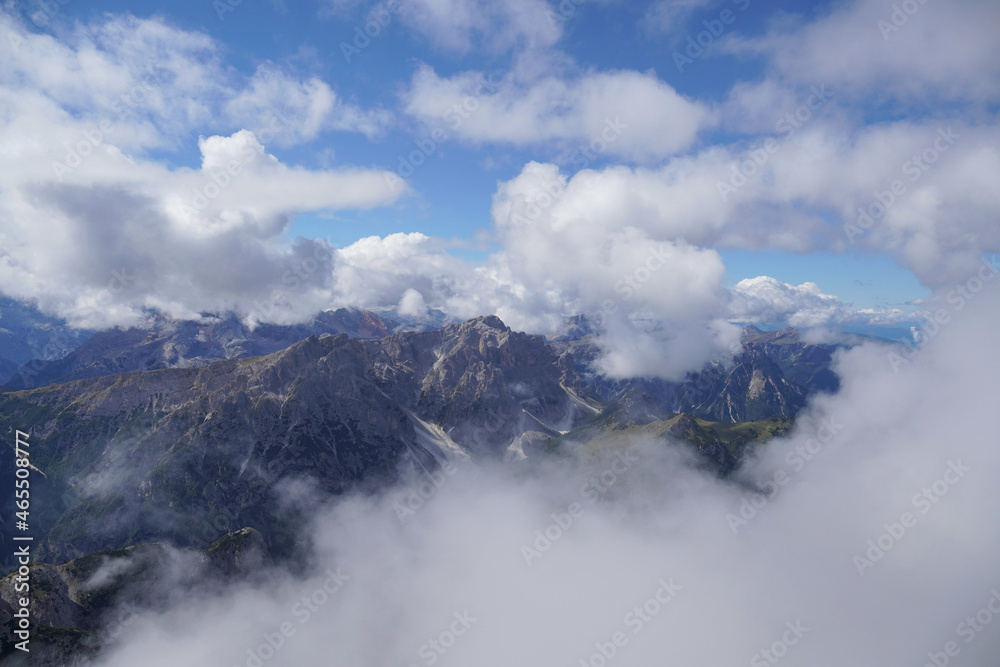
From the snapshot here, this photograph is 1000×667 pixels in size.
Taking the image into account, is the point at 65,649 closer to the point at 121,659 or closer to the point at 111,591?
the point at 121,659

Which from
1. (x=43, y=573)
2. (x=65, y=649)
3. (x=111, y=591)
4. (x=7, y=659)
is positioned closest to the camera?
(x=7, y=659)

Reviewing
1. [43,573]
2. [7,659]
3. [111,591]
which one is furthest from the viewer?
[111,591]

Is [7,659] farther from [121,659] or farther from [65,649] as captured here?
[121,659]

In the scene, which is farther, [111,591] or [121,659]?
[111,591]

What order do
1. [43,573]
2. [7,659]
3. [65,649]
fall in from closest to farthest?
[7,659] < [65,649] < [43,573]

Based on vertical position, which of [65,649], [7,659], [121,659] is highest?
[7,659]

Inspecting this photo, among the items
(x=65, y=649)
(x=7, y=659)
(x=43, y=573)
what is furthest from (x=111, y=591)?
(x=7, y=659)

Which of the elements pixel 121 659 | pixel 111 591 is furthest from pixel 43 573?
pixel 121 659

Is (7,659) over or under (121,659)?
over

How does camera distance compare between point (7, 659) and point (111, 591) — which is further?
point (111, 591)
